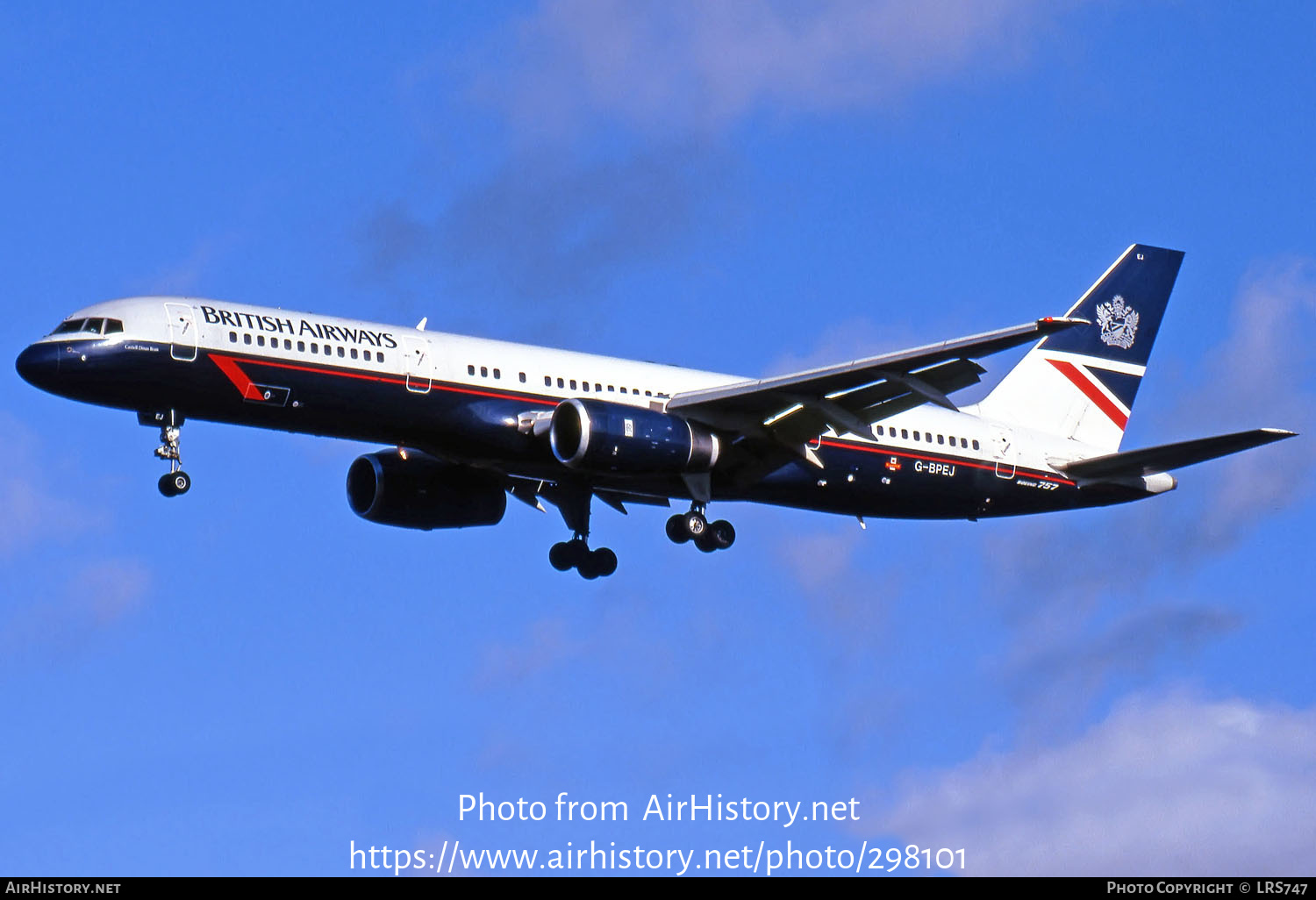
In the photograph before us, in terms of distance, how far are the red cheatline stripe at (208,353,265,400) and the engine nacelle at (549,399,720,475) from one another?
7068mm

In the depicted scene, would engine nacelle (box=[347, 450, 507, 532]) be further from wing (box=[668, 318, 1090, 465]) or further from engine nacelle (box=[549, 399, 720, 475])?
wing (box=[668, 318, 1090, 465])

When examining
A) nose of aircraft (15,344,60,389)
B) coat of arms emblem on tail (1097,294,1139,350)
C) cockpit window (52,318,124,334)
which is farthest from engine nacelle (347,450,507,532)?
coat of arms emblem on tail (1097,294,1139,350)

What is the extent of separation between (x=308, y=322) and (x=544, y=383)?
19.8 ft

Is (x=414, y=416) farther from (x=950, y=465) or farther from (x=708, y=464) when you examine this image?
(x=950, y=465)

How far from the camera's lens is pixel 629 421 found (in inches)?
1970

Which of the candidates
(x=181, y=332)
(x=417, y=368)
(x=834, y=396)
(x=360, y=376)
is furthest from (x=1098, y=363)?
(x=181, y=332)

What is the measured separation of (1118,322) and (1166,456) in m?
8.99

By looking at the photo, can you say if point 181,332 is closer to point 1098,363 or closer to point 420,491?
point 420,491

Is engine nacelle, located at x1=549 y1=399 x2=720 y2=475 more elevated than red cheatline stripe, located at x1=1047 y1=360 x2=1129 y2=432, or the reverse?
red cheatline stripe, located at x1=1047 y1=360 x2=1129 y2=432

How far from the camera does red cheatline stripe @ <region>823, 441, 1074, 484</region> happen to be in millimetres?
54719

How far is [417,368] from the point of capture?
49.4m
